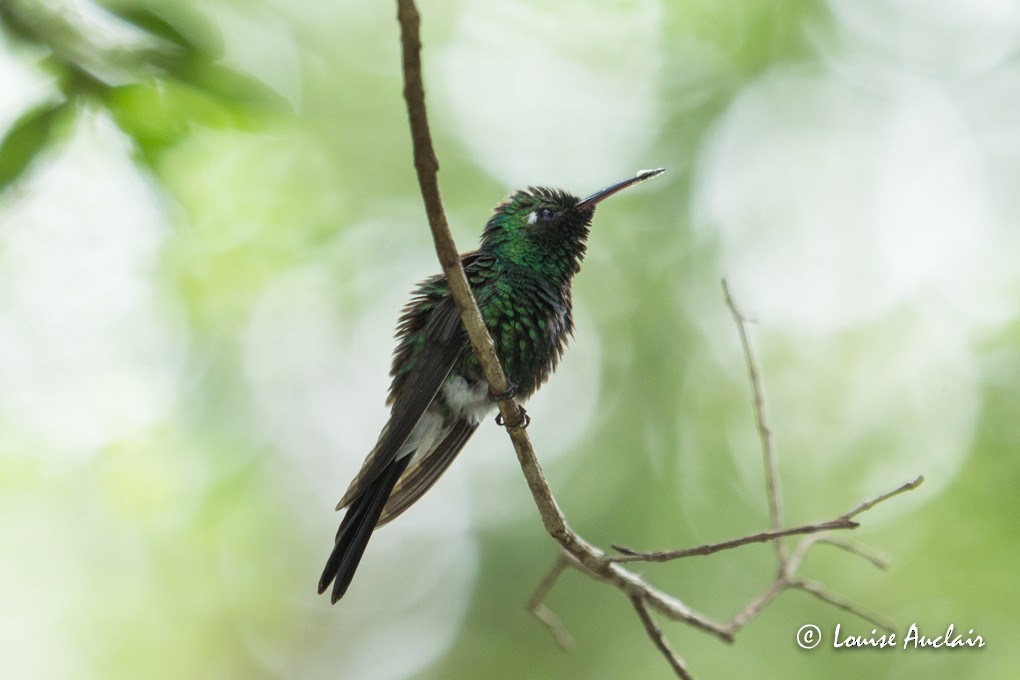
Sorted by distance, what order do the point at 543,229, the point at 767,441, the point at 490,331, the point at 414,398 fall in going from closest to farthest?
the point at 767,441
the point at 414,398
the point at 490,331
the point at 543,229

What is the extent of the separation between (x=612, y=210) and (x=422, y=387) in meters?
8.43

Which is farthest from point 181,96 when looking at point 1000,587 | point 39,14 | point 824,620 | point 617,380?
point 617,380

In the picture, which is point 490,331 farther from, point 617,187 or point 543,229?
point 617,187

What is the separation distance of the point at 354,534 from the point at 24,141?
7.16 ft

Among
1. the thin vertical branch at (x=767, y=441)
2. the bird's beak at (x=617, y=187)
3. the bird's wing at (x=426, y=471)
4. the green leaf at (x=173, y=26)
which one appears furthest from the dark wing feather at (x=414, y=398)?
the green leaf at (x=173, y=26)

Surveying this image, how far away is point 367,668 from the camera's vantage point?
10859 millimetres

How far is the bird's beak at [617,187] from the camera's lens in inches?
171

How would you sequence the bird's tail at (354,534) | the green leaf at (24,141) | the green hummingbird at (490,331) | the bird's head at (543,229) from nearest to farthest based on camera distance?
1. the green leaf at (24,141)
2. the bird's tail at (354,534)
3. the green hummingbird at (490,331)
4. the bird's head at (543,229)

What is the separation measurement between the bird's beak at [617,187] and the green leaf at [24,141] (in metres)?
2.83

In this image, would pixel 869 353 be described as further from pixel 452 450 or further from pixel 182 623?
pixel 182 623

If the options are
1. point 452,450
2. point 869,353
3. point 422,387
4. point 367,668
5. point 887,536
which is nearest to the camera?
point 422,387

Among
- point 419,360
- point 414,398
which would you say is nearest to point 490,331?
point 419,360

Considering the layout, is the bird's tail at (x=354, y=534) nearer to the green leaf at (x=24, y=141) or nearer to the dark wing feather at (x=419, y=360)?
the dark wing feather at (x=419, y=360)

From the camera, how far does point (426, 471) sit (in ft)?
14.6
